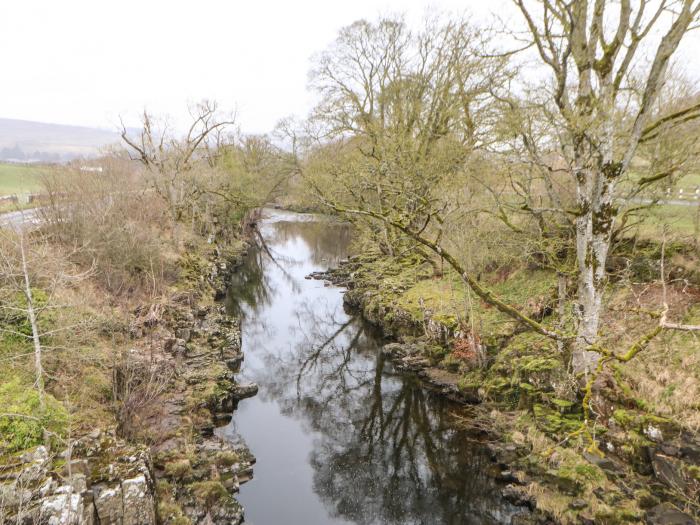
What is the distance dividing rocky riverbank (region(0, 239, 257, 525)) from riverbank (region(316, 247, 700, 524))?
23.6 ft

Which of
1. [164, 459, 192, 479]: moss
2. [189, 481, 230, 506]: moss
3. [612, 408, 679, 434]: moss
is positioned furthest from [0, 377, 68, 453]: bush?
[612, 408, 679, 434]: moss

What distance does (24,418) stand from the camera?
8.00 metres

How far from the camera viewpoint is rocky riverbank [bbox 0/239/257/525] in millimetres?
6672

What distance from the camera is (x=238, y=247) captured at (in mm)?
38938

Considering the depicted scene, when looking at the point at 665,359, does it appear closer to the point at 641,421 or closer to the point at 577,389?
the point at 641,421

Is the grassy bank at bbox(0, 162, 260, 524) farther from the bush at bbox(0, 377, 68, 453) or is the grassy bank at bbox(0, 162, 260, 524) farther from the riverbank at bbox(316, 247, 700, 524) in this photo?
the riverbank at bbox(316, 247, 700, 524)

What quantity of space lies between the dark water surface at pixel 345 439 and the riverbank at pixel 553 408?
3.26 feet

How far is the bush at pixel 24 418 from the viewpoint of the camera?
7.70 metres

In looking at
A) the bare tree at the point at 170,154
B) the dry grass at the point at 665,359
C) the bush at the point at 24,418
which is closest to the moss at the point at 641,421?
the dry grass at the point at 665,359

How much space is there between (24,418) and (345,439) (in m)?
8.82

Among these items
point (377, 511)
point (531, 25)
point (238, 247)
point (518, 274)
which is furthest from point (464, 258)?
point (238, 247)

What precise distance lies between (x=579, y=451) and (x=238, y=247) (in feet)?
110

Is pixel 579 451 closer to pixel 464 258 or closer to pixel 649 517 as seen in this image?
pixel 649 517

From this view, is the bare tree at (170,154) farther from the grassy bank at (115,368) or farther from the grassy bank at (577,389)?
the grassy bank at (577,389)
